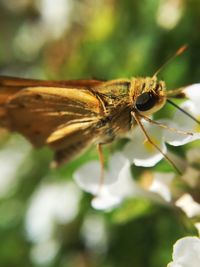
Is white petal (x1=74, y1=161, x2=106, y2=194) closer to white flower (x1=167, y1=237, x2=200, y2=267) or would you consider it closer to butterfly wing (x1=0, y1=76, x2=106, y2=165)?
butterfly wing (x1=0, y1=76, x2=106, y2=165)

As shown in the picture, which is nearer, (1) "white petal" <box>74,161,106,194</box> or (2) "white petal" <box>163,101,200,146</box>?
(2) "white petal" <box>163,101,200,146</box>

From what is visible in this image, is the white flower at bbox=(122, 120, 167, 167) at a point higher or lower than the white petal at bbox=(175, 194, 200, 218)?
higher

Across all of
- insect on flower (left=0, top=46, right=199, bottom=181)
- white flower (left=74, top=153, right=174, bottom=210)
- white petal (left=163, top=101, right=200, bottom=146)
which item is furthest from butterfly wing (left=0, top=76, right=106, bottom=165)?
white petal (left=163, top=101, right=200, bottom=146)

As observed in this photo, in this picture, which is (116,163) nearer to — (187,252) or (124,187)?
(124,187)

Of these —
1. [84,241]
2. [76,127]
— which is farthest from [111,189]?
[84,241]

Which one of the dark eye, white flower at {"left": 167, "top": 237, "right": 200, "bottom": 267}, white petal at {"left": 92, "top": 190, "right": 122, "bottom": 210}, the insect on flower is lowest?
white flower at {"left": 167, "top": 237, "right": 200, "bottom": 267}

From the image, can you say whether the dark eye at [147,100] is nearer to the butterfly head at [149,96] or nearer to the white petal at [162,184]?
the butterfly head at [149,96]

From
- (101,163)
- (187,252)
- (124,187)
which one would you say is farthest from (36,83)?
(187,252)

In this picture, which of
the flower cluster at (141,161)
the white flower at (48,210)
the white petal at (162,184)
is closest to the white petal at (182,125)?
the flower cluster at (141,161)
